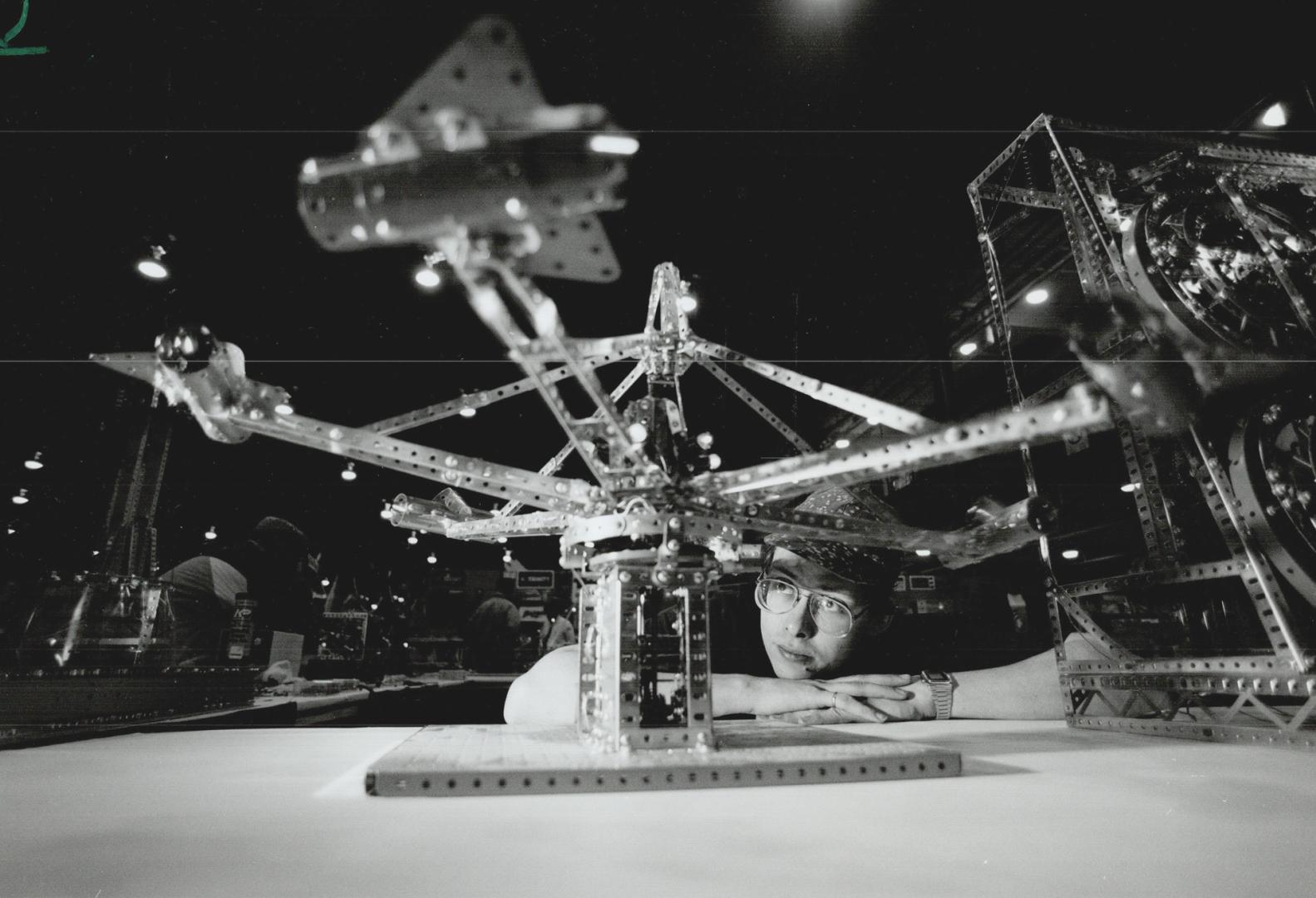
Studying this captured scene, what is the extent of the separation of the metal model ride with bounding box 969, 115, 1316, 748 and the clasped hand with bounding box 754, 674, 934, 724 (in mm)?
434

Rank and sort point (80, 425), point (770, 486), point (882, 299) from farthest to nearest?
point (882, 299)
point (80, 425)
point (770, 486)

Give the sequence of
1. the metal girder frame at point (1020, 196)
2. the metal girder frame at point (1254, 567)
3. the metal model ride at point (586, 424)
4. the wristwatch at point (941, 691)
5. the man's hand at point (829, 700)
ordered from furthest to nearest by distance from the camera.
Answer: the metal girder frame at point (1020, 196) < the wristwatch at point (941, 691) < the man's hand at point (829, 700) < the metal girder frame at point (1254, 567) < the metal model ride at point (586, 424)

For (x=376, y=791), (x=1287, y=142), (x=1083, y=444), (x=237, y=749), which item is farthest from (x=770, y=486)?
(x=1287, y=142)

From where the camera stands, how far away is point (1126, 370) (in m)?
0.81

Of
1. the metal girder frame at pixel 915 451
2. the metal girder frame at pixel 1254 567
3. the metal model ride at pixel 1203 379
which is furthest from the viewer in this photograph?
the metal model ride at pixel 1203 379

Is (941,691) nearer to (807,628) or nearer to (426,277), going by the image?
(807,628)

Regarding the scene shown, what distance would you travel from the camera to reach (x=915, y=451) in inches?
33.7

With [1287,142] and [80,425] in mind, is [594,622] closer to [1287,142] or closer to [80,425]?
[80,425]

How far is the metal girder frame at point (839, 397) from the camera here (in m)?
1.08

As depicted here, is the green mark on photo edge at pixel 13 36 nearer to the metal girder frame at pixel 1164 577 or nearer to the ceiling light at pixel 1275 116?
the metal girder frame at pixel 1164 577

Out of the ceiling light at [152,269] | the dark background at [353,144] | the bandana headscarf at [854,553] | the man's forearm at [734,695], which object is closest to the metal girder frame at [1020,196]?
the dark background at [353,144]

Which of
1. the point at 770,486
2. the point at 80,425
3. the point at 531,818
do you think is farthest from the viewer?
the point at 80,425

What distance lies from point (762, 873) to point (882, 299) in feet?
5.90

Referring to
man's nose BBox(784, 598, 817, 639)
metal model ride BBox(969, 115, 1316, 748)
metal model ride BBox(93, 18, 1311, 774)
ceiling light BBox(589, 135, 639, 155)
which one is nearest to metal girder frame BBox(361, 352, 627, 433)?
metal model ride BBox(93, 18, 1311, 774)
